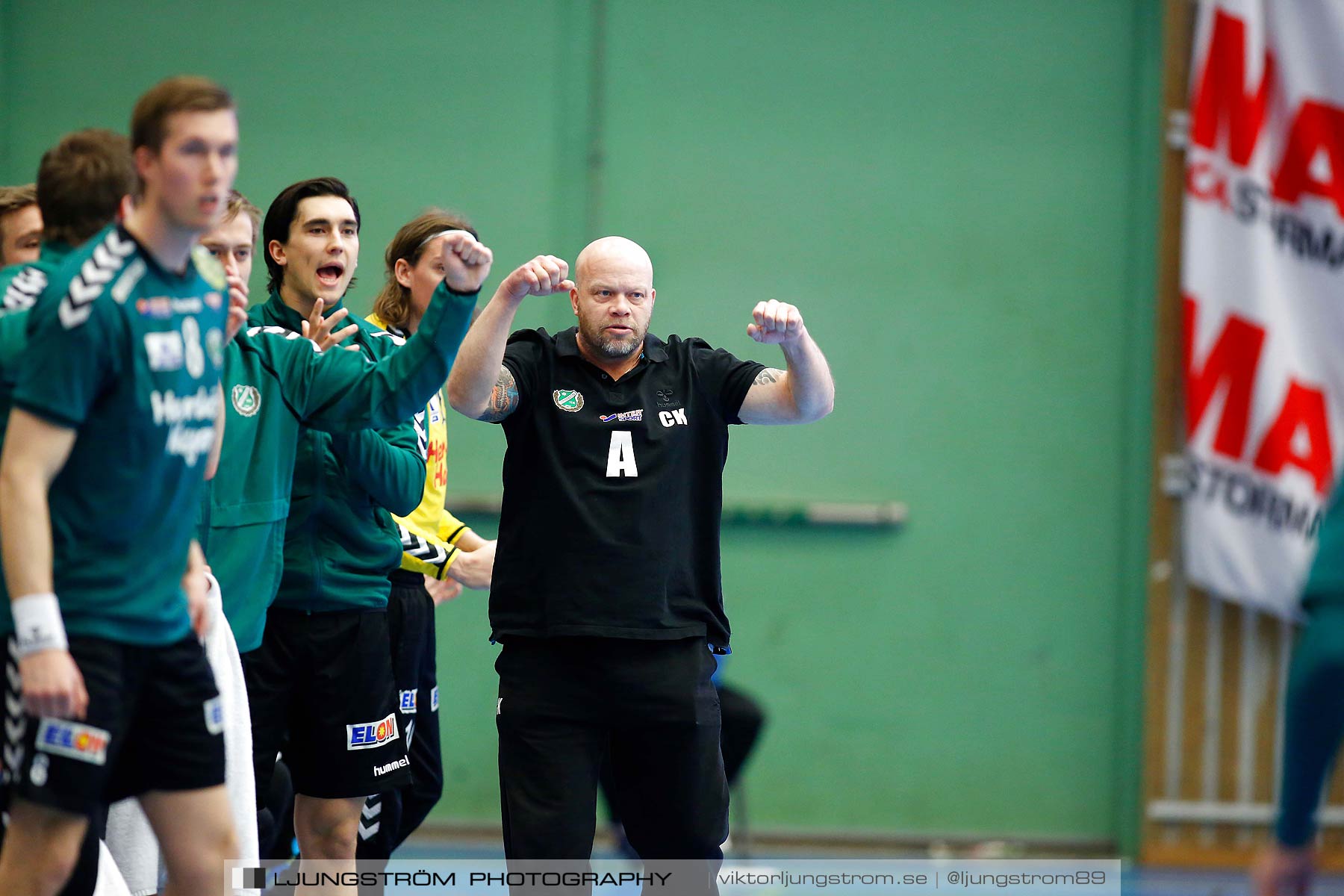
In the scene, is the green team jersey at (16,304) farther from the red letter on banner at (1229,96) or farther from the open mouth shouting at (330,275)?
the red letter on banner at (1229,96)

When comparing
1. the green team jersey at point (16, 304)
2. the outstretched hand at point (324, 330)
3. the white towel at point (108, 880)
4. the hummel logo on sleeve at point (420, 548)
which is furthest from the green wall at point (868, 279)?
the green team jersey at point (16, 304)

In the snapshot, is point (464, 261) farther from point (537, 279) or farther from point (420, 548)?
point (420, 548)

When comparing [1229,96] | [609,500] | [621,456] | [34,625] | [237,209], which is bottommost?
[34,625]

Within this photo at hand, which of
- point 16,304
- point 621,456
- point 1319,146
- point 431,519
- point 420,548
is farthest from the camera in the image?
point 1319,146

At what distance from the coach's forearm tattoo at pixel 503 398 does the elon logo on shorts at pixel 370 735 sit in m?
0.90

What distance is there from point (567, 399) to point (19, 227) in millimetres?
1445

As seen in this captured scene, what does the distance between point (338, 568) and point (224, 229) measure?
94 centimetres

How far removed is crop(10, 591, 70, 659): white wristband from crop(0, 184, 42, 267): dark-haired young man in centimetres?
144

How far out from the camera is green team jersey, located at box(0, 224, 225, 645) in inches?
95.0

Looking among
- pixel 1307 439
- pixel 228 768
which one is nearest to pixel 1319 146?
pixel 1307 439

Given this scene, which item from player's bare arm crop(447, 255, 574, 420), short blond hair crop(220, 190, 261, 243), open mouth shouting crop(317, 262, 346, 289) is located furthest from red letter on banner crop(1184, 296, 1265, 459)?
short blond hair crop(220, 190, 261, 243)

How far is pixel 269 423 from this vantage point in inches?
135

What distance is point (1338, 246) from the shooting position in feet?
19.5

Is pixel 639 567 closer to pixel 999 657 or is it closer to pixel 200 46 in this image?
pixel 999 657
